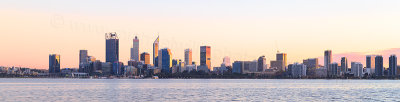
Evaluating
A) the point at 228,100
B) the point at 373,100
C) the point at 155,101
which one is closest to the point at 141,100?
the point at 155,101

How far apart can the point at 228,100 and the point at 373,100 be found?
1164 inches

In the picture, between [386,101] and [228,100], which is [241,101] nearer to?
[228,100]

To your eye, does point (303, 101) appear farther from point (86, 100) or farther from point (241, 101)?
point (86, 100)

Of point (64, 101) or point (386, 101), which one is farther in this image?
point (386, 101)

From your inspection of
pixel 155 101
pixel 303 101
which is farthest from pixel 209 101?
pixel 303 101

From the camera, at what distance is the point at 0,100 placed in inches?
3474

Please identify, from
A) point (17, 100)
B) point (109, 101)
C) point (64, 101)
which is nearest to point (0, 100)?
point (17, 100)

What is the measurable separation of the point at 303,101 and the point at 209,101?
17902 millimetres

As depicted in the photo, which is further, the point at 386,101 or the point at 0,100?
the point at 386,101

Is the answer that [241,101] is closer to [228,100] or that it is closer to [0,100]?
[228,100]

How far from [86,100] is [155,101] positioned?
1266cm

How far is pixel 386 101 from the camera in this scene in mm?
95188

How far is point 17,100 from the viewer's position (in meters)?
87.8

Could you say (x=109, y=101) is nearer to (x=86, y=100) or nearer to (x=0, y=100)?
(x=86, y=100)
